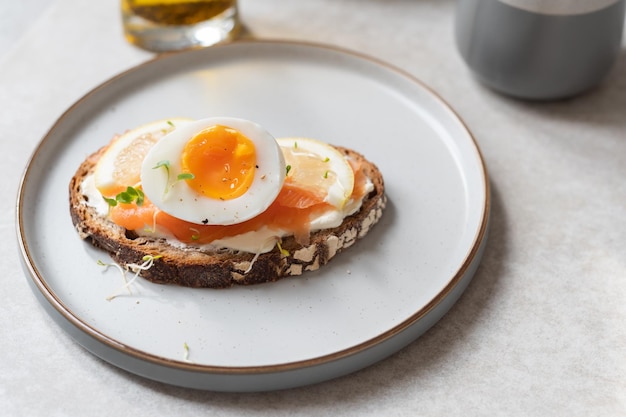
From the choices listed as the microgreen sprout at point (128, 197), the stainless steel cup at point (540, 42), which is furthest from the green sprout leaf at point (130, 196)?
the stainless steel cup at point (540, 42)

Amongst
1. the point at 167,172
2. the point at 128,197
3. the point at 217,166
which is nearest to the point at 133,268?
the point at 128,197

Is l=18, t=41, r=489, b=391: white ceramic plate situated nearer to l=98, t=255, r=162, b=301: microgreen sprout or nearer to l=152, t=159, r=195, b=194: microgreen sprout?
l=98, t=255, r=162, b=301: microgreen sprout

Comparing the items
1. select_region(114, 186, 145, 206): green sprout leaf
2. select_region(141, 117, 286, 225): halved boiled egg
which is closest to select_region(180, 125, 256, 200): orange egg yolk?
select_region(141, 117, 286, 225): halved boiled egg

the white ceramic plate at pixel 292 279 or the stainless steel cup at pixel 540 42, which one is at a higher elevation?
the stainless steel cup at pixel 540 42

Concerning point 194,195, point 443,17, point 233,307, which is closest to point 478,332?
point 233,307

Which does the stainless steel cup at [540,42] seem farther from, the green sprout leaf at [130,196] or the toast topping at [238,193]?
the green sprout leaf at [130,196]

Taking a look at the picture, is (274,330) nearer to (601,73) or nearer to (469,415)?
(469,415)

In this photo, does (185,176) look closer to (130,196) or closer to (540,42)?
(130,196)

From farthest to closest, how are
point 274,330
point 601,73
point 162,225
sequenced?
point 601,73 → point 162,225 → point 274,330
